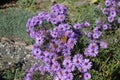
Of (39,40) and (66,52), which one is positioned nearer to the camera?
(66,52)

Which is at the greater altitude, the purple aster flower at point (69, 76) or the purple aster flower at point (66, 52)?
the purple aster flower at point (66, 52)

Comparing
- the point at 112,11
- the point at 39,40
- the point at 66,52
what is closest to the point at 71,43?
the point at 66,52

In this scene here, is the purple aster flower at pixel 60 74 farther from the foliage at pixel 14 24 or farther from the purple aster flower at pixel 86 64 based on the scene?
the foliage at pixel 14 24

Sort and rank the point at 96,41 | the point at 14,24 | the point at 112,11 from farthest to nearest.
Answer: the point at 14,24 < the point at 112,11 < the point at 96,41

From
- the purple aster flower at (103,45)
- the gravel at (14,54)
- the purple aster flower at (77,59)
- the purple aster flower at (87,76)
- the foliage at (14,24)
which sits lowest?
the gravel at (14,54)

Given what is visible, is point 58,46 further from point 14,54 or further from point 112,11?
point 14,54

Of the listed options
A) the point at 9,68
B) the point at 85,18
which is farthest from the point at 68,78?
the point at 85,18

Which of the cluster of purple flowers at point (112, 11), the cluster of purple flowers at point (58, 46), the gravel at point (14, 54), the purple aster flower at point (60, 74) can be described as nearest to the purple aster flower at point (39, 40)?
the cluster of purple flowers at point (58, 46)

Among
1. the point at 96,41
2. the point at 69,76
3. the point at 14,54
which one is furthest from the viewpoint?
the point at 14,54
